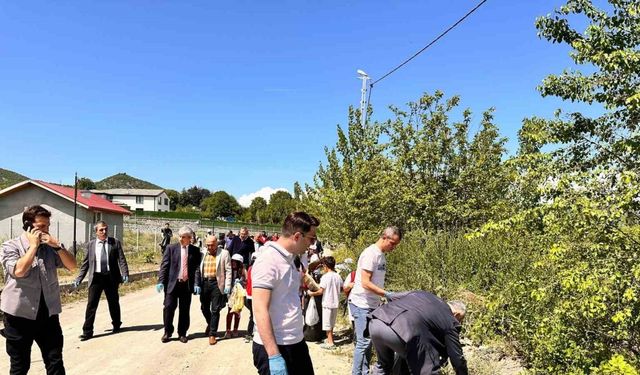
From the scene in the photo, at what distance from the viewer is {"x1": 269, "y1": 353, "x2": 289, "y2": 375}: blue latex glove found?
3.06 meters

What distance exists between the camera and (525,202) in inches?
180

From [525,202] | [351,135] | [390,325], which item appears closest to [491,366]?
[525,202]

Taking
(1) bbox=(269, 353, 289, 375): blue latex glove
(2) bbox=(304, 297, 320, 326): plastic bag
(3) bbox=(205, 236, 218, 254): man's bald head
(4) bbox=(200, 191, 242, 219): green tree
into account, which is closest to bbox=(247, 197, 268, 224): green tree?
(4) bbox=(200, 191, 242, 219): green tree

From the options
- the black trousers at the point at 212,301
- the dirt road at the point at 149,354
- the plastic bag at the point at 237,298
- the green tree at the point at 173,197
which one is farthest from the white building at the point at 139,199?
the plastic bag at the point at 237,298

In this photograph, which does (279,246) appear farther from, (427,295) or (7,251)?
(7,251)

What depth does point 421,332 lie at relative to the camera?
3.63 meters

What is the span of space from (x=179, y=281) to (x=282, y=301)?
17.2 ft

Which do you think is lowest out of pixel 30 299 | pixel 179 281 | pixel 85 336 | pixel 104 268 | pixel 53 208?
pixel 85 336

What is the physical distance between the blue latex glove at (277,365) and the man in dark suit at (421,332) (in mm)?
995

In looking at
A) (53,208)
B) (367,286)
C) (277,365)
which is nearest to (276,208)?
(53,208)

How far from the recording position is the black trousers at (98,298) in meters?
8.02

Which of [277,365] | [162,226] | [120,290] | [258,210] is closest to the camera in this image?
[277,365]

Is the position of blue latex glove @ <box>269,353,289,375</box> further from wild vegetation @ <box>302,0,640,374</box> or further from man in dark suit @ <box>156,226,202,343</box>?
man in dark suit @ <box>156,226,202,343</box>

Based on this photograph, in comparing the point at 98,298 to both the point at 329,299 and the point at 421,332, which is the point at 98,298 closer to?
the point at 329,299
